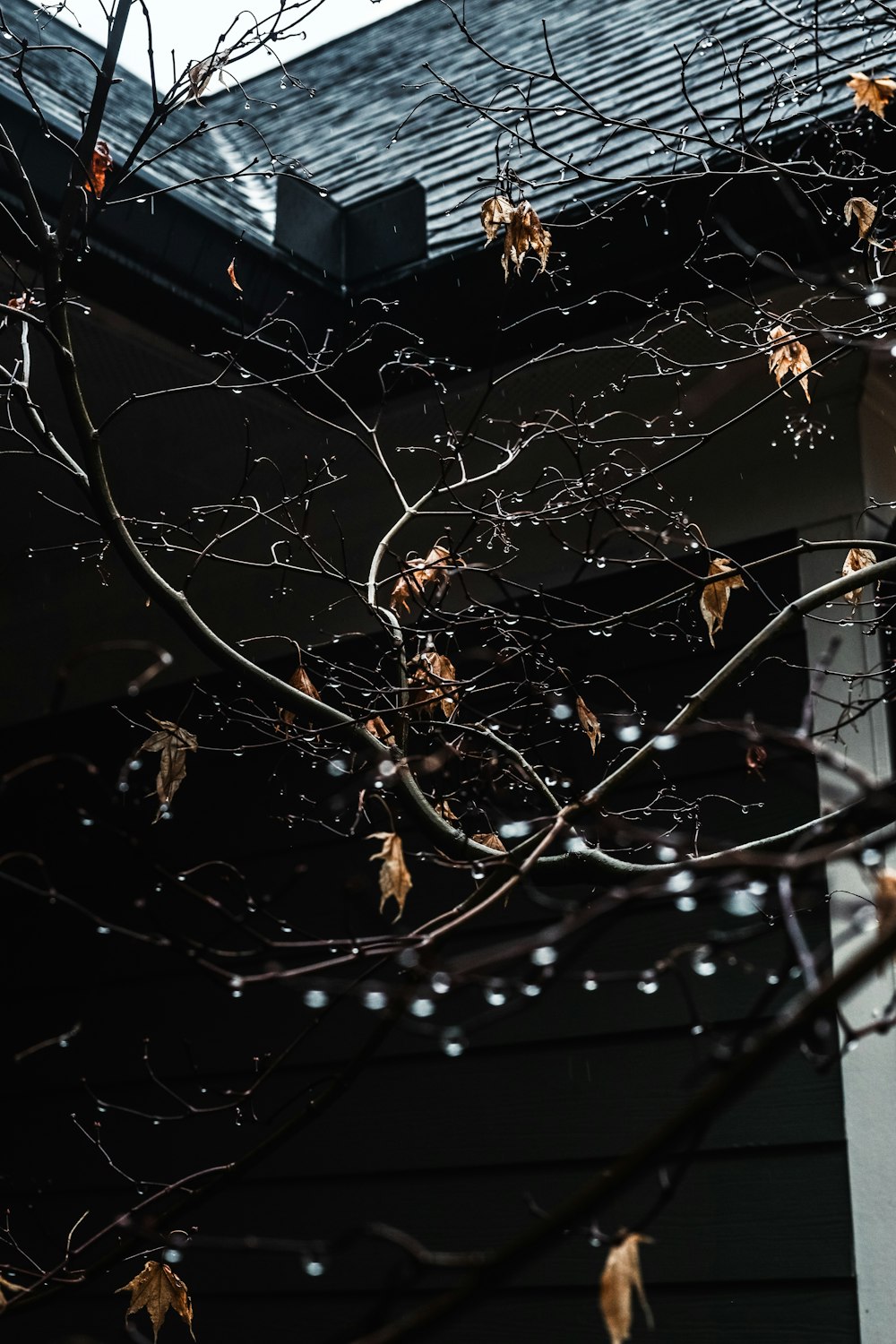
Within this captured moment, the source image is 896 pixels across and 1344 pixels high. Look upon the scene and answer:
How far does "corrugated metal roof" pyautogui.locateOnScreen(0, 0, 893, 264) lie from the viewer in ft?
7.63

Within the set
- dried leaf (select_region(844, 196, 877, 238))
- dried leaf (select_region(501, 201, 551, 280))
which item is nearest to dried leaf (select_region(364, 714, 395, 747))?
dried leaf (select_region(501, 201, 551, 280))

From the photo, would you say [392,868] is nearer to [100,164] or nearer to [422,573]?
[422,573]

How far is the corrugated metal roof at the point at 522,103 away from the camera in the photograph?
232cm

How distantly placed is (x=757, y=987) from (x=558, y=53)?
257 cm

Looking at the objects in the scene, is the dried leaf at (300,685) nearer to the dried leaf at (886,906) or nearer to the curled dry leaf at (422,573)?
the curled dry leaf at (422,573)

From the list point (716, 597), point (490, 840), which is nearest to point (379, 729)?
point (490, 840)

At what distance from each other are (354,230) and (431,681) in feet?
4.94

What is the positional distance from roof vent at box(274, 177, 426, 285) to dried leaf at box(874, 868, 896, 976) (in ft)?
7.08

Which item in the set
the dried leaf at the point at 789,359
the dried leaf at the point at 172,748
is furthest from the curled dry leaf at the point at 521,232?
the dried leaf at the point at 172,748

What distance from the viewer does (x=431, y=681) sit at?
1875mm

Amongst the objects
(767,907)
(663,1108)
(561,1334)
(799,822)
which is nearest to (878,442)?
(799,822)

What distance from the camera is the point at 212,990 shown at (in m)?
3.30

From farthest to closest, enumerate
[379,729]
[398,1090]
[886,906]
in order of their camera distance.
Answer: [398,1090] → [379,729] → [886,906]

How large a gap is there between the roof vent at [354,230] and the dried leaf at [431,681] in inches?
40.7
